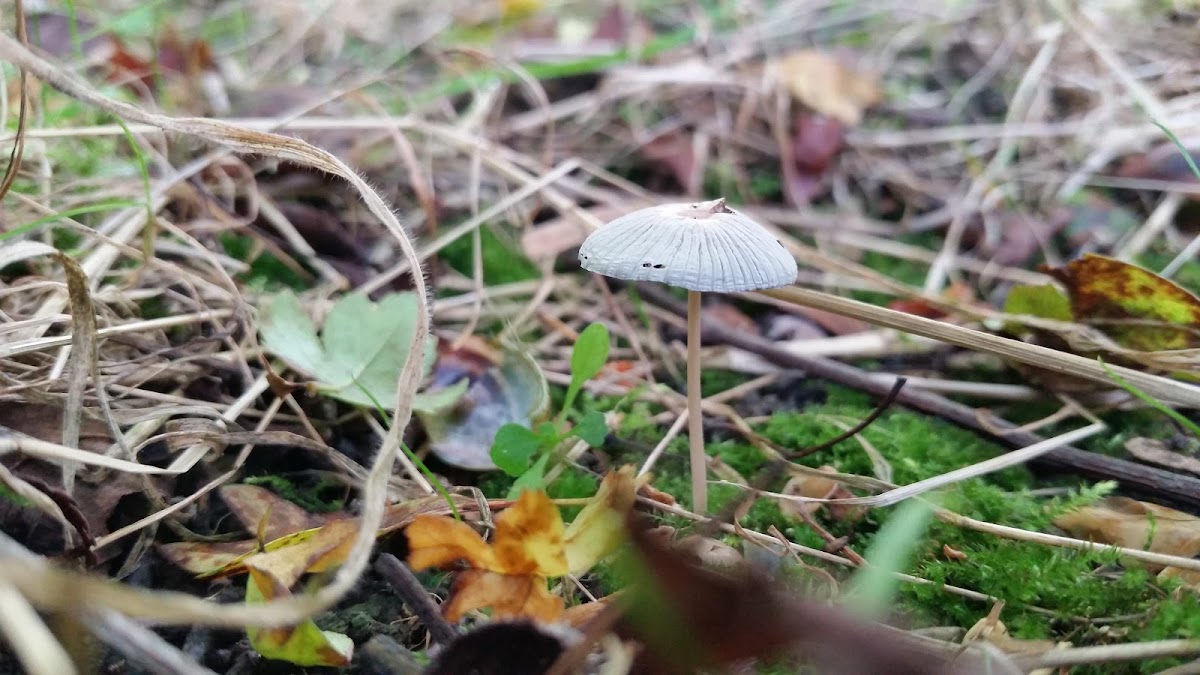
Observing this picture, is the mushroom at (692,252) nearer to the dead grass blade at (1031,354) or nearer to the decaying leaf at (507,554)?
the decaying leaf at (507,554)

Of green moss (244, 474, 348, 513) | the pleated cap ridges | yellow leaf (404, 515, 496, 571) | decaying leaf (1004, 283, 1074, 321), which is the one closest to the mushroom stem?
the pleated cap ridges

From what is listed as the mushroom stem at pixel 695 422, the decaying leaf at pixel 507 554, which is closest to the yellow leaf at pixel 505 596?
the decaying leaf at pixel 507 554

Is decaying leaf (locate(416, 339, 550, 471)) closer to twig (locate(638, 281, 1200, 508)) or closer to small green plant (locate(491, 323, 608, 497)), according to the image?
small green plant (locate(491, 323, 608, 497))

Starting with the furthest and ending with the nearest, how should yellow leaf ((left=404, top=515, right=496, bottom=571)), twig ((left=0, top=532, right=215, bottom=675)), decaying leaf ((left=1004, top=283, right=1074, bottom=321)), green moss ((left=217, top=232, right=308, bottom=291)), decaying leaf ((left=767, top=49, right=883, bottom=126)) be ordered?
decaying leaf ((left=767, top=49, right=883, bottom=126)), green moss ((left=217, top=232, right=308, bottom=291)), decaying leaf ((left=1004, top=283, right=1074, bottom=321)), yellow leaf ((left=404, top=515, right=496, bottom=571)), twig ((left=0, top=532, right=215, bottom=675))

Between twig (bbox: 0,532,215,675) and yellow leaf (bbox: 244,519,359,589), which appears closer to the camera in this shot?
twig (bbox: 0,532,215,675)

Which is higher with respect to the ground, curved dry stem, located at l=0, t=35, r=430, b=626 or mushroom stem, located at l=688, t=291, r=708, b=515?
curved dry stem, located at l=0, t=35, r=430, b=626

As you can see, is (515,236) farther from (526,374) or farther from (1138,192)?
Result: (1138,192)

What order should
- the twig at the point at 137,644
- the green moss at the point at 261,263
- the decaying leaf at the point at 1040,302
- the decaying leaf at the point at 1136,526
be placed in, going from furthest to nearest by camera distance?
the green moss at the point at 261,263, the decaying leaf at the point at 1040,302, the decaying leaf at the point at 1136,526, the twig at the point at 137,644

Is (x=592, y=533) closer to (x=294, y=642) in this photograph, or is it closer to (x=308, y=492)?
(x=294, y=642)
